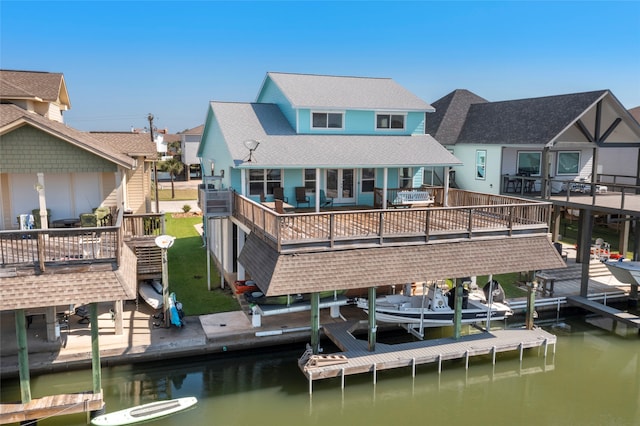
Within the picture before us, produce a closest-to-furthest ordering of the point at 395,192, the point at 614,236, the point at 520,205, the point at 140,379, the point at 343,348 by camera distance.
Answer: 1. the point at 140,379
2. the point at 343,348
3. the point at 520,205
4. the point at 395,192
5. the point at 614,236

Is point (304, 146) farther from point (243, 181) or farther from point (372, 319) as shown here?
point (372, 319)

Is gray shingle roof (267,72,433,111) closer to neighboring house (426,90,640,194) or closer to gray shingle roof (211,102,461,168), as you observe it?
gray shingle roof (211,102,461,168)

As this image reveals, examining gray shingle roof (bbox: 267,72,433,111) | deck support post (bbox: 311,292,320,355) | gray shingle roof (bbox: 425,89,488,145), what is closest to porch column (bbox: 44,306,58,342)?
deck support post (bbox: 311,292,320,355)

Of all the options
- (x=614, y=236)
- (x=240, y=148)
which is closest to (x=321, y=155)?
(x=240, y=148)

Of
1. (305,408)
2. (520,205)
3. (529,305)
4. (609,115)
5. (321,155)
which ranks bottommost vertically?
(305,408)

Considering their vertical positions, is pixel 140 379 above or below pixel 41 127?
below

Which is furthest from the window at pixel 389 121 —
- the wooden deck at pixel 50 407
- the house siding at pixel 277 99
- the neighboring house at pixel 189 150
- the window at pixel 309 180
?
the neighboring house at pixel 189 150

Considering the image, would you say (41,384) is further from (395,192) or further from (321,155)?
(395,192)
